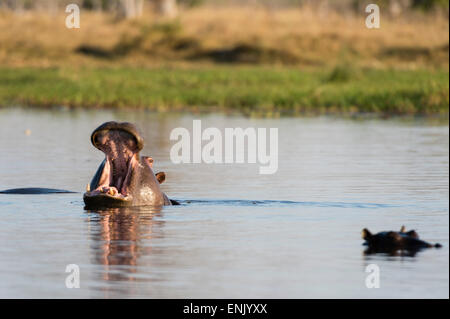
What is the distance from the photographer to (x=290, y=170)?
584 inches

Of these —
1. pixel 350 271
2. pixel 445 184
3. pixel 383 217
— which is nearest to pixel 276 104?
pixel 445 184

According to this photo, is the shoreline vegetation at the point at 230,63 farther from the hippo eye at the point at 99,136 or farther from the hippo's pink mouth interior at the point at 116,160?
the hippo eye at the point at 99,136

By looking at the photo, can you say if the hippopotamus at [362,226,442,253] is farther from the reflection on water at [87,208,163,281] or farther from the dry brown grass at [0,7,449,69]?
the dry brown grass at [0,7,449,69]

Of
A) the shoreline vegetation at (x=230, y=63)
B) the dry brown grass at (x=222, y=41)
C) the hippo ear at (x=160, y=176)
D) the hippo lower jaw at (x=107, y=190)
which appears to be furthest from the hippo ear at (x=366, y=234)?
the dry brown grass at (x=222, y=41)

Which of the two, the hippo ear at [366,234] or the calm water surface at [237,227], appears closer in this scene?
the calm water surface at [237,227]

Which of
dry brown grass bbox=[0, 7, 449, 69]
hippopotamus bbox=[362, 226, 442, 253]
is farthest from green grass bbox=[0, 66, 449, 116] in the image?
hippopotamus bbox=[362, 226, 442, 253]

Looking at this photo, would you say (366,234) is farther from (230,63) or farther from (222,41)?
(222,41)

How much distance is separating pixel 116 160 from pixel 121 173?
0.19 meters

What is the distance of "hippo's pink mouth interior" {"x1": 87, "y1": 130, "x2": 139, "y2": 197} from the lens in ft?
33.7

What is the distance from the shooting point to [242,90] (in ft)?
91.7

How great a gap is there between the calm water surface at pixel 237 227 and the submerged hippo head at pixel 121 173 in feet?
0.48

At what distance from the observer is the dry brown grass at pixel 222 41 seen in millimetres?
38656

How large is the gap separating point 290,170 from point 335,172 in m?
0.63
